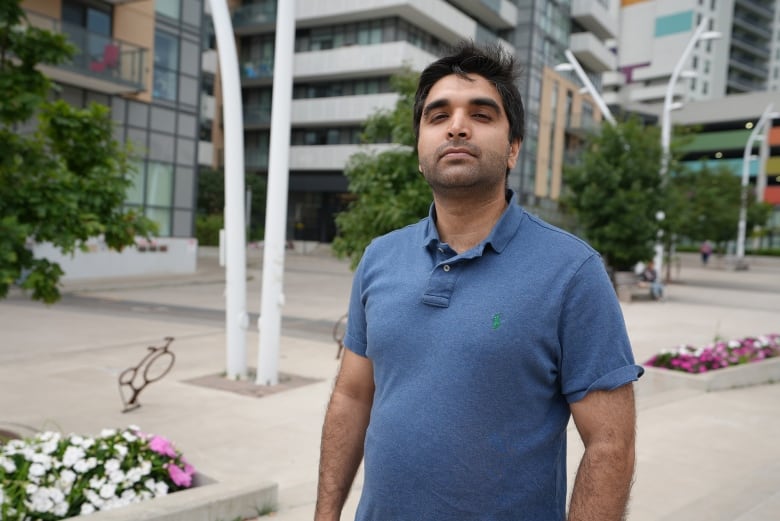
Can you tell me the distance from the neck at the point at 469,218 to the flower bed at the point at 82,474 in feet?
10.0

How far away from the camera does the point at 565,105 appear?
53.9 meters

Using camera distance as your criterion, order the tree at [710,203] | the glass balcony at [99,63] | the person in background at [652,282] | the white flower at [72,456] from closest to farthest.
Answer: the white flower at [72,456]
the glass balcony at [99,63]
the person in background at [652,282]
the tree at [710,203]

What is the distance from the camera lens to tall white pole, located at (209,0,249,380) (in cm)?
914

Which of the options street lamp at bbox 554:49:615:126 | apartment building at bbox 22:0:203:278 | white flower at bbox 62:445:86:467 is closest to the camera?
white flower at bbox 62:445:86:467

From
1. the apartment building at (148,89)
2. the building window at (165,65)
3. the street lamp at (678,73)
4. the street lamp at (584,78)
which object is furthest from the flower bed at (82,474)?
the building window at (165,65)

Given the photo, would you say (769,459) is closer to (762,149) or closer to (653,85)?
(762,149)

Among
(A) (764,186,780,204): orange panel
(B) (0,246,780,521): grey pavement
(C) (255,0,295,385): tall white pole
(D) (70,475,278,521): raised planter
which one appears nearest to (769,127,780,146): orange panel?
(A) (764,186,780,204): orange panel

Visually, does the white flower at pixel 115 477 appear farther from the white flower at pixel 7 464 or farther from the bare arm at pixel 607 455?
the bare arm at pixel 607 455

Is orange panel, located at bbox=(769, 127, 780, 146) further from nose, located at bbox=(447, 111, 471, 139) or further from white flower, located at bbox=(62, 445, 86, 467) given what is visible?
nose, located at bbox=(447, 111, 471, 139)

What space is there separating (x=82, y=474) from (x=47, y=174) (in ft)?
8.56

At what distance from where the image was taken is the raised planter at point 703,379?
9.09 metres

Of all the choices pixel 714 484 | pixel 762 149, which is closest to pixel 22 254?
pixel 714 484

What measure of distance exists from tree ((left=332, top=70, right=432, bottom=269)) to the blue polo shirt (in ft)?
31.6

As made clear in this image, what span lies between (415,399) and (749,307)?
23.5m
